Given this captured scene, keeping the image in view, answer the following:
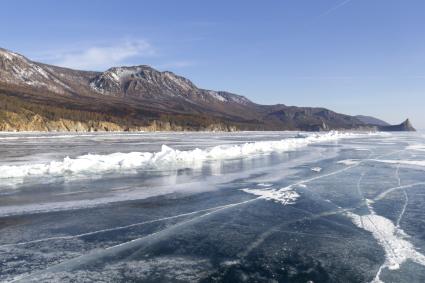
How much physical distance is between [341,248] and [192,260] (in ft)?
8.41

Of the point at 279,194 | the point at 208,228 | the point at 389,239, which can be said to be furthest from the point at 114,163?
the point at 389,239

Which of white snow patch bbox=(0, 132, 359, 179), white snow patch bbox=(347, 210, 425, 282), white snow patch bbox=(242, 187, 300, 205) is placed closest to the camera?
white snow patch bbox=(347, 210, 425, 282)

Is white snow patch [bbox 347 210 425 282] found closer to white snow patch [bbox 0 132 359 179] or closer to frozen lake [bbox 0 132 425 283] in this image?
frozen lake [bbox 0 132 425 283]

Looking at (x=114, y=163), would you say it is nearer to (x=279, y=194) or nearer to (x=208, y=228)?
(x=279, y=194)

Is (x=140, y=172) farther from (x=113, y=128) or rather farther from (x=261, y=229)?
(x=113, y=128)

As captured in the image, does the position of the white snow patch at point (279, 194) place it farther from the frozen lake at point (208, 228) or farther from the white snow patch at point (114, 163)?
the white snow patch at point (114, 163)

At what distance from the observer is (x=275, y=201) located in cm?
1037

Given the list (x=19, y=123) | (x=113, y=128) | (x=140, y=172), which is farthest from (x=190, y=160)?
(x=113, y=128)

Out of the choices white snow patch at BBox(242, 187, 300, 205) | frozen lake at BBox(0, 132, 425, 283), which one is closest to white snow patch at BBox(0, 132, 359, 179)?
frozen lake at BBox(0, 132, 425, 283)

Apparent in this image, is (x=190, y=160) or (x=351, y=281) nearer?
(x=351, y=281)

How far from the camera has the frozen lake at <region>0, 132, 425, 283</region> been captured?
5504 mm

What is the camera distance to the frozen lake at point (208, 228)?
18.1ft

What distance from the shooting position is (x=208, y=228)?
773cm

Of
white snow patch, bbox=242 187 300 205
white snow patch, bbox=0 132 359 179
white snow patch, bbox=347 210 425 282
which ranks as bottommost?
white snow patch, bbox=347 210 425 282
